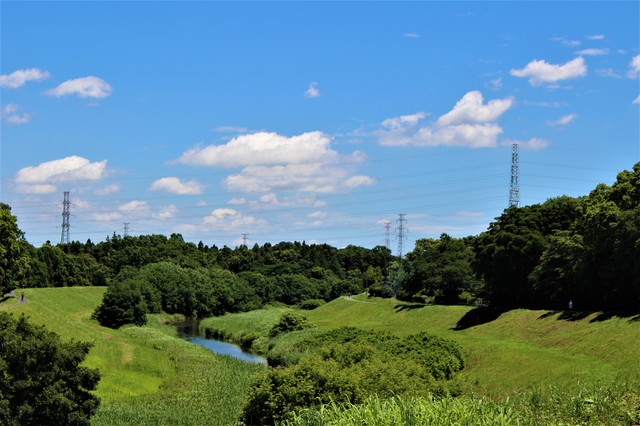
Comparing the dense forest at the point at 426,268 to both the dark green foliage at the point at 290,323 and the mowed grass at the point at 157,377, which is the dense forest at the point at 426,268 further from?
the dark green foliage at the point at 290,323

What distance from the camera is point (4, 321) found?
33.5m

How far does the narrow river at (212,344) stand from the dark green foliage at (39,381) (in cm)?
3449

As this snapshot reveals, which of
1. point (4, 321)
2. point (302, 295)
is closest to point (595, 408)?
point (4, 321)

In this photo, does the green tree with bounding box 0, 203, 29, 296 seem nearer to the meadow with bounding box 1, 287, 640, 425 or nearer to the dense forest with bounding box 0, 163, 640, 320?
the dense forest with bounding box 0, 163, 640, 320

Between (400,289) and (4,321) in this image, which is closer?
(4,321)

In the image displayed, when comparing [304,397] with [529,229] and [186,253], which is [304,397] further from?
[186,253]

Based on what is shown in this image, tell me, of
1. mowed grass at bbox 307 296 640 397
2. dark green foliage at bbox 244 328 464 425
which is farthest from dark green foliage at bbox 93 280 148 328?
dark green foliage at bbox 244 328 464 425

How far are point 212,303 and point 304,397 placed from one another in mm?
94277

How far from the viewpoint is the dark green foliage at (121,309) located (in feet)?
294

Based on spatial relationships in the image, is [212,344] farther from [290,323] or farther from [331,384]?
[331,384]

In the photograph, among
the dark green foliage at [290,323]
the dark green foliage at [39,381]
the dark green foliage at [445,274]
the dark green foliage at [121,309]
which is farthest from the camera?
the dark green foliage at [445,274]

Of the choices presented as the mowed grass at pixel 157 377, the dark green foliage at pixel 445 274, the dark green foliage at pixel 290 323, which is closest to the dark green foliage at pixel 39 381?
the mowed grass at pixel 157 377

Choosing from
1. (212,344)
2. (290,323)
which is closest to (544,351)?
(290,323)

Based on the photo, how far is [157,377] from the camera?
55.6 m
